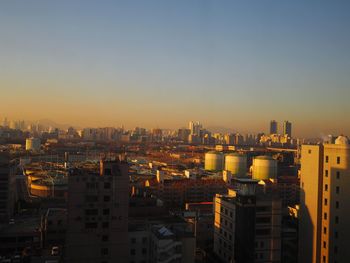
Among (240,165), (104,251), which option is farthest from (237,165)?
(104,251)

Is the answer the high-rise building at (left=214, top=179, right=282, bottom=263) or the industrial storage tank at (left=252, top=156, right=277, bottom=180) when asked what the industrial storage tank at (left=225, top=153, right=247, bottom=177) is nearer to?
the industrial storage tank at (left=252, top=156, right=277, bottom=180)

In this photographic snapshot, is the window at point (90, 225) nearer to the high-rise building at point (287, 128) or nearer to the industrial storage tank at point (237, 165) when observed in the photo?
the industrial storage tank at point (237, 165)

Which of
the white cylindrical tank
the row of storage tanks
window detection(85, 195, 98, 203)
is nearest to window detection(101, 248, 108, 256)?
window detection(85, 195, 98, 203)

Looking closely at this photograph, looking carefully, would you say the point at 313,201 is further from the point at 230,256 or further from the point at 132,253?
the point at 132,253

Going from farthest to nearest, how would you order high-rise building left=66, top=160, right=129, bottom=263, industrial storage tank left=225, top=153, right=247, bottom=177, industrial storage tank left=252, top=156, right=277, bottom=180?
industrial storage tank left=225, top=153, right=247, bottom=177, industrial storage tank left=252, top=156, right=277, bottom=180, high-rise building left=66, top=160, right=129, bottom=263

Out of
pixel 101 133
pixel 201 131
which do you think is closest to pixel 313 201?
pixel 101 133

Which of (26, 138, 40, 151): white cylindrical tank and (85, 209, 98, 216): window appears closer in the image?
(85, 209, 98, 216): window

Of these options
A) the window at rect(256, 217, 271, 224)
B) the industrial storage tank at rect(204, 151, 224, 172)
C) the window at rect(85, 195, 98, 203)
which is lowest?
the industrial storage tank at rect(204, 151, 224, 172)
